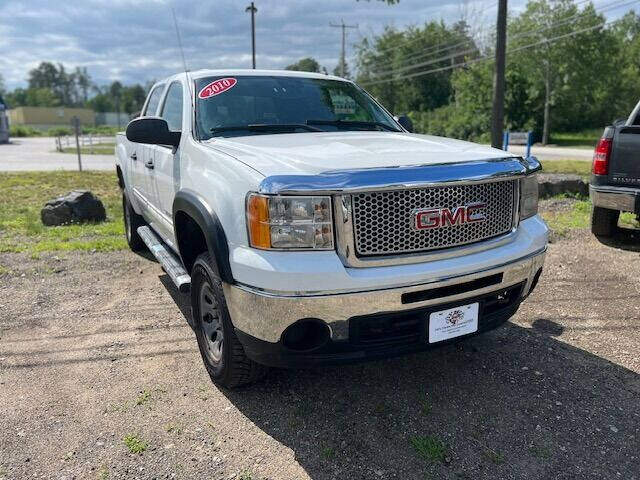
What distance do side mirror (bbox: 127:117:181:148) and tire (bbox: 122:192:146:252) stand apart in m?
2.43

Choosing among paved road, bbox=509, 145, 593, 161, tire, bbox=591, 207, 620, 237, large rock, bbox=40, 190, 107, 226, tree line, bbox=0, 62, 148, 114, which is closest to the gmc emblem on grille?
tire, bbox=591, 207, 620, 237

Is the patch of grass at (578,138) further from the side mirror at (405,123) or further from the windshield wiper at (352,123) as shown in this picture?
the windshield wiper at (352,123)

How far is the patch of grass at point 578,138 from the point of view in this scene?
37.0 metres

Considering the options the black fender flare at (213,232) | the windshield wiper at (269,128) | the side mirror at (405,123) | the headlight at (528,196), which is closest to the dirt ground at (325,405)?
the black fender flare at (213,232)

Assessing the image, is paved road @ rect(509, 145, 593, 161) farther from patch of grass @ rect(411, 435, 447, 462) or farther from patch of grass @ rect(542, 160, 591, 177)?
patch of grass @ rect(411, 435, 447, 462)

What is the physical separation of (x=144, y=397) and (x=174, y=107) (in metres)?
2.27

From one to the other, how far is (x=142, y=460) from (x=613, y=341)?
314cm

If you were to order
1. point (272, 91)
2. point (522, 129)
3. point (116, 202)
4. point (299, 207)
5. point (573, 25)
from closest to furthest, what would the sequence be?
point (299, 207), point (272, 91), point (116, 202), point (573, 25), point (522, 129)

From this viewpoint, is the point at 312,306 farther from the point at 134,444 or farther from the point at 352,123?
the point at 352,123

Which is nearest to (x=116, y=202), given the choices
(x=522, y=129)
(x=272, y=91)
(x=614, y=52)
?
(x=272, y=91)

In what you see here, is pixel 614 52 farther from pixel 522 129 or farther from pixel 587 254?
pixel 587 254

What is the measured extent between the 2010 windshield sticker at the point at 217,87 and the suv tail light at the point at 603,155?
4.08 meters

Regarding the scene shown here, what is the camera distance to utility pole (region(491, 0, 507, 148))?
34.1 feet

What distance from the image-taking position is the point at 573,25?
35.3 meters
